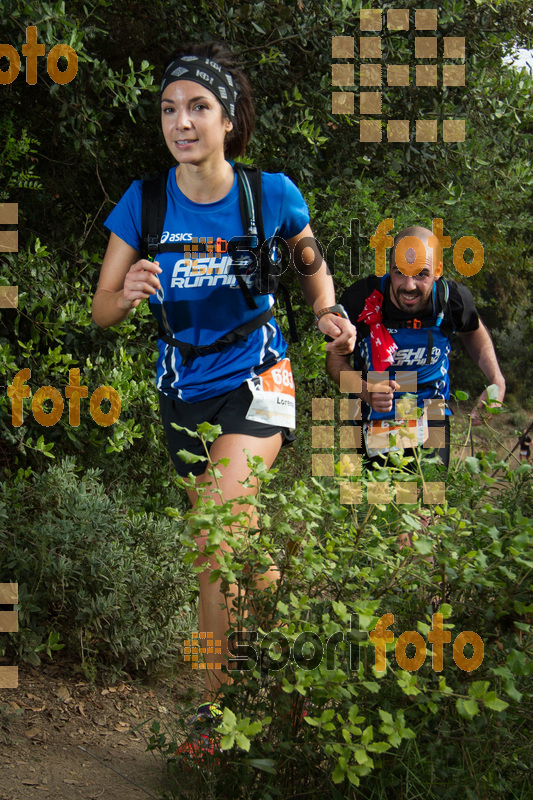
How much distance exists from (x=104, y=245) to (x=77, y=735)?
2.92 metres

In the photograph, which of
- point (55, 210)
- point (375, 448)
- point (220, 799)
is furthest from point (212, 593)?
point (55, 210)

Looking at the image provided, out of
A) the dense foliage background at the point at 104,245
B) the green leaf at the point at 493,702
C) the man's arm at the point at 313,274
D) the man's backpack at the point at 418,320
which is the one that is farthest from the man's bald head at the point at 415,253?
the green leaf at the point at 493,702

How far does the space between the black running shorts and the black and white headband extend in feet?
3.50

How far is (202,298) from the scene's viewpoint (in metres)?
2.88

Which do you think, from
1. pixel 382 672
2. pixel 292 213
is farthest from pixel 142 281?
pixel 382 672

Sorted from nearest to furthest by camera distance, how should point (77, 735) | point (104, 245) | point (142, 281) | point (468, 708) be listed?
point (468, 708) < point (142, 281) < point (77, 735) < point (104, 245)

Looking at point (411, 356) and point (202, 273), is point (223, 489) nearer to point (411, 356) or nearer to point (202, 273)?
point (202, 273)

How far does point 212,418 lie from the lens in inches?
114

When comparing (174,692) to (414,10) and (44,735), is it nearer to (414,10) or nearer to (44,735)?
(44,735)

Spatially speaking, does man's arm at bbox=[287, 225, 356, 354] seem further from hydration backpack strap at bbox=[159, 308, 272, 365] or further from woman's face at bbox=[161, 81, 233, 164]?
woman's face at bbox=[161, 81, 233, 164]

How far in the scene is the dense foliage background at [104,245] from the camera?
2.40 metres

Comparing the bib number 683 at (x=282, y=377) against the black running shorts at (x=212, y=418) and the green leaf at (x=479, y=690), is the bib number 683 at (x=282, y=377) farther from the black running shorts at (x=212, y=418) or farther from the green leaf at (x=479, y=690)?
the green leaf at (x=479, y=690)

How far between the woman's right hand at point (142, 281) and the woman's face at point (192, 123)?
1.50 ft

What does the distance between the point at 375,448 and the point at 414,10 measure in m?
2.75
